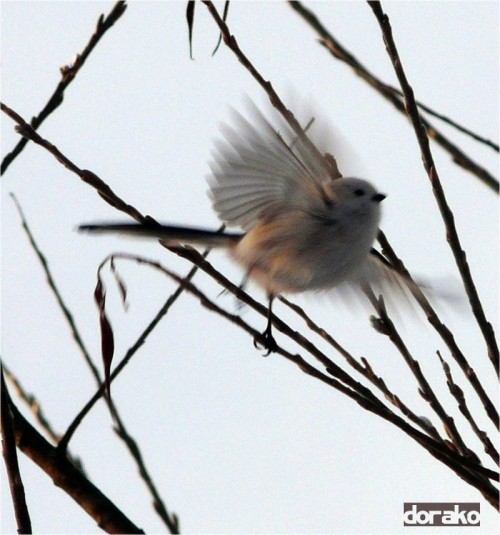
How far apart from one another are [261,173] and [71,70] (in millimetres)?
713

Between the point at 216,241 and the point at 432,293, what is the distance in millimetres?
756

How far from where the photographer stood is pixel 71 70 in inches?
78.1

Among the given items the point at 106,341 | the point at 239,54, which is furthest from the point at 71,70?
the point at 106,341

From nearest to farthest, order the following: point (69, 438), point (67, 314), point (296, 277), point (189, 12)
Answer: point (69, 438) < point (189, 12) < point (67, 314) < point (296, 277)

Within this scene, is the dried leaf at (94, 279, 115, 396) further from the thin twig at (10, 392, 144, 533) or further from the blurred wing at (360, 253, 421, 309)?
the blurred wing at (360, 253, 421, 309)

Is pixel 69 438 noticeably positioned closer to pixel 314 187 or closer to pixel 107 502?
pixel 107 502

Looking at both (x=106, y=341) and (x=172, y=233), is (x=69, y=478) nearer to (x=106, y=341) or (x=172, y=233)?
(x=106, y=341)

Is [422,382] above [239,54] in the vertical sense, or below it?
below

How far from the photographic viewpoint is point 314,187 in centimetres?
263

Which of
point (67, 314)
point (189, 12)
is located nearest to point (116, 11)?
point (189, 12)

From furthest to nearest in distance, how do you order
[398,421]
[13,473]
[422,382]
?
1. [422,382]
2. [398,421]
3. [13,473]

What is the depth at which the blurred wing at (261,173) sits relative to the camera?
2332 mm

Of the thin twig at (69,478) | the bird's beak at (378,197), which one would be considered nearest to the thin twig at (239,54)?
the thin twig at (69,478)

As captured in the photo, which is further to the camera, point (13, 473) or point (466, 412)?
point (466, 412)
